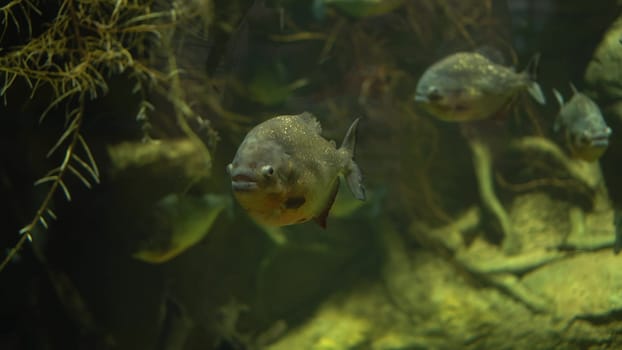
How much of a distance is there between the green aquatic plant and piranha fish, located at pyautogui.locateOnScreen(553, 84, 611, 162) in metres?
2.56

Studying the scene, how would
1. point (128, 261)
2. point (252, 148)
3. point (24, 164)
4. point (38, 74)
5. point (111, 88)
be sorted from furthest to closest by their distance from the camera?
1. point (128, 261)
2. point (24, 164)
3. point (111, 88)
4. point (38, 74)
5. point (252, 148)

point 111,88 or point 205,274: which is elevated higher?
point 111,88

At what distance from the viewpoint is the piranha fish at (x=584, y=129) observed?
3.38 metres

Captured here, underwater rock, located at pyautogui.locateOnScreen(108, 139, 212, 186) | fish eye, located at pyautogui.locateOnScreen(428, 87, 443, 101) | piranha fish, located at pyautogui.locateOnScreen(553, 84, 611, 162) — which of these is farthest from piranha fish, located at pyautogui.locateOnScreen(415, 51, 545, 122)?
underwater rock, located at pyautogui.locateOnScreen(108, 139, 212, 186)

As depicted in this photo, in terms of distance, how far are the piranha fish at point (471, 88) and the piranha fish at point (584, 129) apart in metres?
0.24

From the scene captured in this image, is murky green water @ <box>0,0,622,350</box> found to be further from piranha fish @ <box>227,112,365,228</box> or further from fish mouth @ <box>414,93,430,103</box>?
piranha fish @ <box>227,112,365,228</box>

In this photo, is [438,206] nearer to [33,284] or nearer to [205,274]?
[205,274]

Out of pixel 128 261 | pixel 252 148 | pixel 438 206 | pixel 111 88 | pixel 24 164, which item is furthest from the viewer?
pixel 438 206

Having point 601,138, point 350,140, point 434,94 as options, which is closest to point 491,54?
point 434,94

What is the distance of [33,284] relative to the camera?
180 inches

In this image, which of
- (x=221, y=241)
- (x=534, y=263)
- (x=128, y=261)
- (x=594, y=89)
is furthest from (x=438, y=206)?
(x=128, y=261)

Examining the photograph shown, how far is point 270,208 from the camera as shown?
184 centimetres

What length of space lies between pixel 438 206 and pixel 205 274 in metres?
2.59

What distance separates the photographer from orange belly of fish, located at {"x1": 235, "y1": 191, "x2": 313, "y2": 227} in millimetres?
1781
